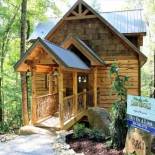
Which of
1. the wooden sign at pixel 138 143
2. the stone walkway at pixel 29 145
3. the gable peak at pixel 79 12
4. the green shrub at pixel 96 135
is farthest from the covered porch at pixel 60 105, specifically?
the wooden sign at pixel 138 143

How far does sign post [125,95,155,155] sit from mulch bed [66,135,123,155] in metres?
0.61

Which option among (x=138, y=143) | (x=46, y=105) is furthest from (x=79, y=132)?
(x=46, y=105)

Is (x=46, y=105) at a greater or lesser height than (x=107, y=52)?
lesser

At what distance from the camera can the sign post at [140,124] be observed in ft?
25.1

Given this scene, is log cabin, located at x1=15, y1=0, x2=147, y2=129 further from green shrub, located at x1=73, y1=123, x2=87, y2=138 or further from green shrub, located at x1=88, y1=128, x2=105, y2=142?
green shrub, located at x1=88, y1=128, x2=105, y2=142

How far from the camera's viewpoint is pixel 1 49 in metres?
Result: 24.5

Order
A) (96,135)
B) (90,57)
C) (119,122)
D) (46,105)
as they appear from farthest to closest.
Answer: (90,57)
(46,105)
(96,135)
(119,122)

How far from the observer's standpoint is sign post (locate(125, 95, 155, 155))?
7648 millimetres

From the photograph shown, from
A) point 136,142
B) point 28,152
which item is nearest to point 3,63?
point 28,152

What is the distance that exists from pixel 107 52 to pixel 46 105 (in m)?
5.31

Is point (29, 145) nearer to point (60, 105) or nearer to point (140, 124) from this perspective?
point (60, 105)

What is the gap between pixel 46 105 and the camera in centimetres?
1391

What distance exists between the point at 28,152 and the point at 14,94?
14.1 metres

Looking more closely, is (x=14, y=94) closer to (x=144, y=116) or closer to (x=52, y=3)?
(x=52, y=3)
